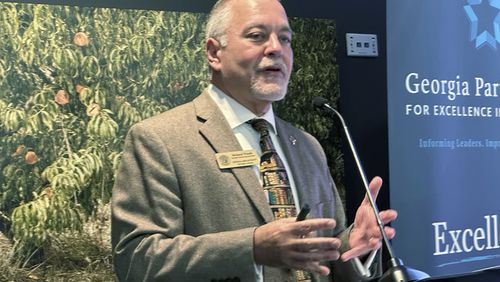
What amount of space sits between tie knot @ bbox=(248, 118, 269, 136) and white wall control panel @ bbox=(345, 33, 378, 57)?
134 cm

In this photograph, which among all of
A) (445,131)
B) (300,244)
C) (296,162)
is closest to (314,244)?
(300,244)

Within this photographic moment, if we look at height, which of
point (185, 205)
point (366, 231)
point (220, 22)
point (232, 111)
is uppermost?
point (220, 22)

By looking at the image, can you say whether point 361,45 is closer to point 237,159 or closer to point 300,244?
point 237,159

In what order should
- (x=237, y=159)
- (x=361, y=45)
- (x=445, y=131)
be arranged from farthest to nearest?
(x=361, y=45), (x=445, y=131), (x=237, y=159)

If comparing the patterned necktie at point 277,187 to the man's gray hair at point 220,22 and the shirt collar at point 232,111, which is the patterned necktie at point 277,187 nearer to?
the shirt collar at point 232,111

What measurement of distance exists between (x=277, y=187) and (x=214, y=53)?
0.48 meters

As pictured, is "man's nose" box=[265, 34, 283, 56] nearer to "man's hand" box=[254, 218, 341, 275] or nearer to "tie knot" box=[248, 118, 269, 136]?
"tie knot" box=[248, 118, 269, 136]

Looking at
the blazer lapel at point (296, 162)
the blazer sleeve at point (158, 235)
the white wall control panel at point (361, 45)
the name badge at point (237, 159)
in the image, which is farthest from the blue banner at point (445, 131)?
the blazer sleeve at point (158, 235)

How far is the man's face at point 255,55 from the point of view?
5.87ft

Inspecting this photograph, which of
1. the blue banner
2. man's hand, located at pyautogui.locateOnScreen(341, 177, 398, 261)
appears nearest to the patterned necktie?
man's hand, located at pyautogui.locateOnScreen(341, 177, 398, 261)

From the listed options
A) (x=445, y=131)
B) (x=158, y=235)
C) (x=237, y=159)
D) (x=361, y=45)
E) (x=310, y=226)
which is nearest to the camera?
(x=310, y=226)

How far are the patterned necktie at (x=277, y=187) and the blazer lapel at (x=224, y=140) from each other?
0.04m

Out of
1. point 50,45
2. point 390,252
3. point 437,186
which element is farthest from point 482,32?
point 50,45

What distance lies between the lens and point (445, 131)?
9.39ft
